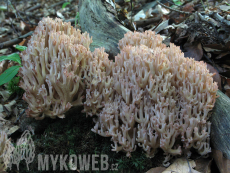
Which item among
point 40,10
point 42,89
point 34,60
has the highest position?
point 34,60

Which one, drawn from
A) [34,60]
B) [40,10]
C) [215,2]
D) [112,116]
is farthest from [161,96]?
[40,10]

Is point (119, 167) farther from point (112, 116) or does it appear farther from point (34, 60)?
point (34, 60)

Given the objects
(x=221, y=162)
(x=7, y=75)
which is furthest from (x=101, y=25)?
(x=221, y=162)

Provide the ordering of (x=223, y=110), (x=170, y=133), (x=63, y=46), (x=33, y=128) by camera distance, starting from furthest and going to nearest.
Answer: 1. (x=33, y=128)
2. (x=63, y=46)
3. (x=223, y=110)
4. (x=170, y=133)

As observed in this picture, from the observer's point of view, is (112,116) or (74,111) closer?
(112,116)

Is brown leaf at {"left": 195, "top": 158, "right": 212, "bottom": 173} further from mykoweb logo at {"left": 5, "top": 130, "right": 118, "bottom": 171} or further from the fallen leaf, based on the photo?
mykoweb logo at {"left": 5, "top": 130, "right": 118, "bottom": 171}

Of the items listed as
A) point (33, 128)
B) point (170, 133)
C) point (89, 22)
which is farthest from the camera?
point (89, 22)

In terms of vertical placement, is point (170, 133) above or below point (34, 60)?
below

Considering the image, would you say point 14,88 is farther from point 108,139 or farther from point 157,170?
point 157,170
